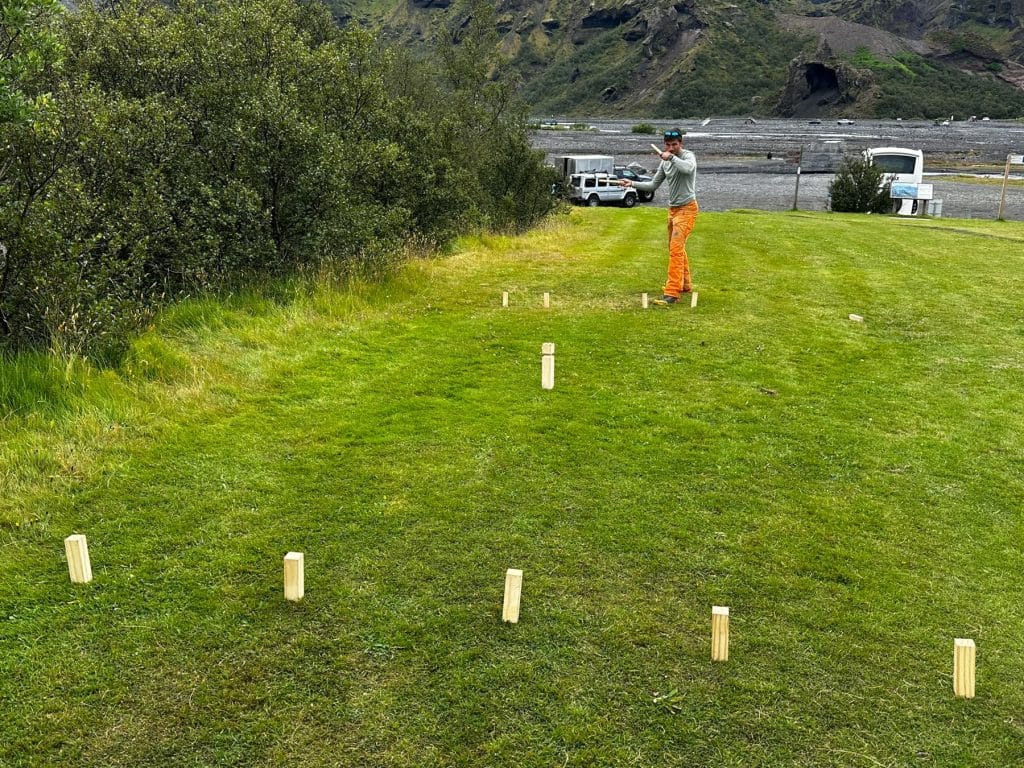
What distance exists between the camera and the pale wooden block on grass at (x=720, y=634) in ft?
12.6

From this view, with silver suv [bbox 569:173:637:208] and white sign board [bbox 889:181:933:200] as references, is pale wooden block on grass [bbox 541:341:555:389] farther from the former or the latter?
silver suv [bbox 569:173:637:208]

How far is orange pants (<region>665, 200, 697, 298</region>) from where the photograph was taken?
1124 centimetres

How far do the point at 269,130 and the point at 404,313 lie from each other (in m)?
3.59

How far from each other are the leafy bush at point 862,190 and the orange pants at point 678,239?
85.8ft

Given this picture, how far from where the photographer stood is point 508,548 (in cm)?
496

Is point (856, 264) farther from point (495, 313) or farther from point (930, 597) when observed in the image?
point (930, 597)

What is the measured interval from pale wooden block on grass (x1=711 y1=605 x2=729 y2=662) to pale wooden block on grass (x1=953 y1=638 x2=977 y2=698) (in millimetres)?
1059

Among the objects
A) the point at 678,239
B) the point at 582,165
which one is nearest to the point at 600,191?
the point at 582,165

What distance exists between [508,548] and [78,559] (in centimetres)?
252

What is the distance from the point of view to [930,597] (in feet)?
14.9

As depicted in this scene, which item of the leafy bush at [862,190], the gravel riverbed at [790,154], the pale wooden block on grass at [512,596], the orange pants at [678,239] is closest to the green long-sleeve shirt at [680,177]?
the orange pants at [678,239]

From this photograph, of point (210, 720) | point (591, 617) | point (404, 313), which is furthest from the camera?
point (404, 313)

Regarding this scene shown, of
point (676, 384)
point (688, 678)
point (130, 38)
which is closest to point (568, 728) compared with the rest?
point (688, 678)

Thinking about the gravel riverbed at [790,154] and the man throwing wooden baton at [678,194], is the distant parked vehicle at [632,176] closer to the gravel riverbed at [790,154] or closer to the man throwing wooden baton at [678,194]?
the gravel riverbed at [790,154]
